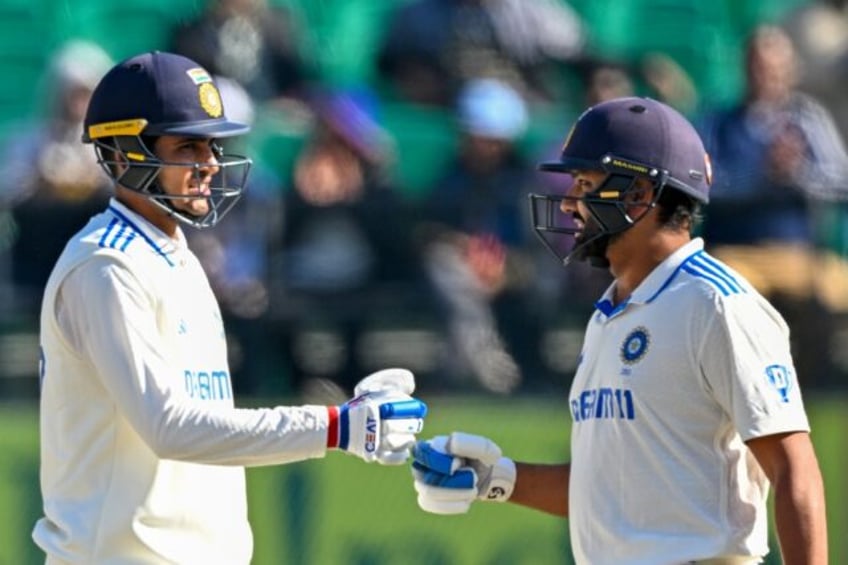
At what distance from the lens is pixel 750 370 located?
4.39 m

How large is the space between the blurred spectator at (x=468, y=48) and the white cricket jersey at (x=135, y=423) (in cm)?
568

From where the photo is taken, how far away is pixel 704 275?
4582 mm

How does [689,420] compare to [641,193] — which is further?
[641,193]

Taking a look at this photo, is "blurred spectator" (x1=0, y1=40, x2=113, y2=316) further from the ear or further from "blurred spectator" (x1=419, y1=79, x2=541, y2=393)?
the ear

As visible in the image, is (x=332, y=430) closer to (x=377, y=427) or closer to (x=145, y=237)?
(x=377, y=427)

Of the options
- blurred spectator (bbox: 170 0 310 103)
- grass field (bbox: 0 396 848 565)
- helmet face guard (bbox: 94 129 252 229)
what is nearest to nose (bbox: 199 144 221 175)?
helmet face guard (bbox: 94 129 252 229)

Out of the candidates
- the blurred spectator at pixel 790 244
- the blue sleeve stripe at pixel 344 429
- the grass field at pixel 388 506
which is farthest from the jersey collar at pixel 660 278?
the blurred spectator at pixel 790 244

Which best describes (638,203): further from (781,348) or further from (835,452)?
(835,452)

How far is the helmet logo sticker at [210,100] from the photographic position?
16.3 ft

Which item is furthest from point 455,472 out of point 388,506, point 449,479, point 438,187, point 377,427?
point 438,187

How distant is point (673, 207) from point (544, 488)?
3.03ft

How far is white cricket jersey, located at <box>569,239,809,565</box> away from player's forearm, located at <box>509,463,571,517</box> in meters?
0.55

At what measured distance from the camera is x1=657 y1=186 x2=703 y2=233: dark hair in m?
4.82

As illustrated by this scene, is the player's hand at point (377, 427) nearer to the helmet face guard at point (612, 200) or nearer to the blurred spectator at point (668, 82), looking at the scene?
the helmet face guard at point (612, 200)
